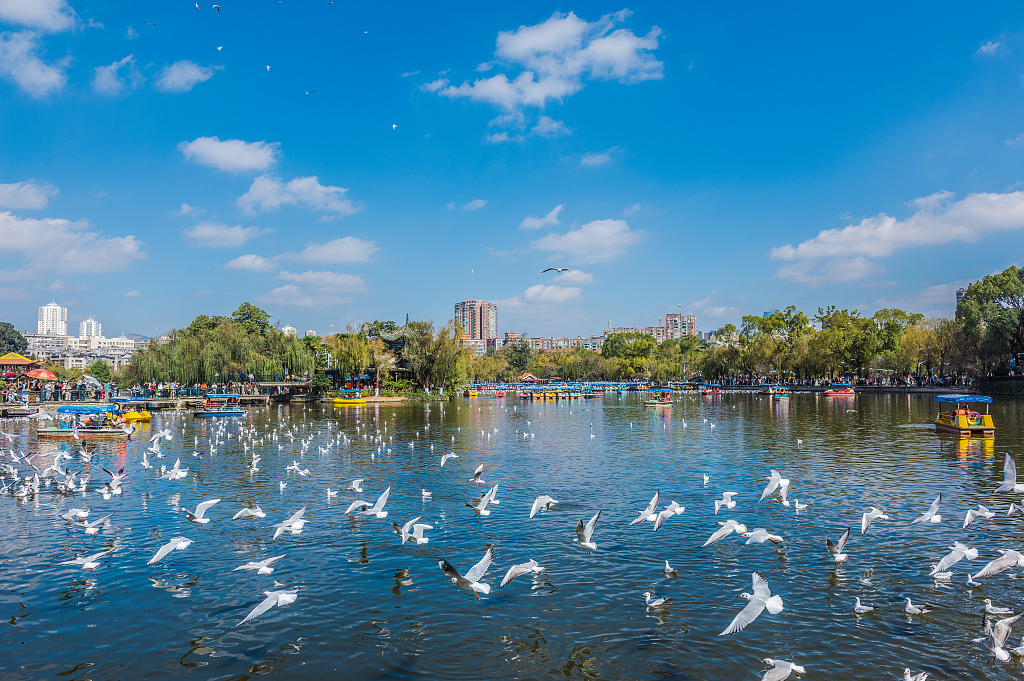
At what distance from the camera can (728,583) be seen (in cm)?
1109

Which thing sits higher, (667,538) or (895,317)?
(895,317)

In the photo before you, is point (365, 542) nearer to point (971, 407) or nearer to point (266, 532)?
point (266, 532)

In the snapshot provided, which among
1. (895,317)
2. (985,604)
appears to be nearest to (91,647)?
(985,604)

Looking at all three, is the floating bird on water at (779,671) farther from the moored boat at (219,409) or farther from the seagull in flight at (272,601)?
the moored boat at (219,409)

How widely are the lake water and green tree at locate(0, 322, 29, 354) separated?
154203 mm

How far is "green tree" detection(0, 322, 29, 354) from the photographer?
14050 cm

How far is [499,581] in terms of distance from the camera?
1129 centimetres

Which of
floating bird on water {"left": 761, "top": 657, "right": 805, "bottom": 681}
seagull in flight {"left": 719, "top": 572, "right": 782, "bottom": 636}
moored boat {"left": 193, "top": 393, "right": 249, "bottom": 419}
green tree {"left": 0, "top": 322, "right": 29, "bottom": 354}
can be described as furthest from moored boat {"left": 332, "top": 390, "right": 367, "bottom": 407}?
green tree {"left": 0, "top": 322, "right": 29, "bottom": 354}

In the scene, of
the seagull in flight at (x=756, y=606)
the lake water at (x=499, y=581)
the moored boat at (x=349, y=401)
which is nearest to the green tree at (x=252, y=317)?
the moored boat at (x=349, y=401)

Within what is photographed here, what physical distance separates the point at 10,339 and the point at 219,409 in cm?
12847

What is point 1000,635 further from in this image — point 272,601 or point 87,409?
point 87,409

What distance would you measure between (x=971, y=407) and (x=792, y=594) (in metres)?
56.0

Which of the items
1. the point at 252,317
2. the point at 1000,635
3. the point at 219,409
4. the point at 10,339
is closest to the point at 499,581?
the point at 1000,635

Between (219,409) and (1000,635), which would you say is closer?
(1000,635)
